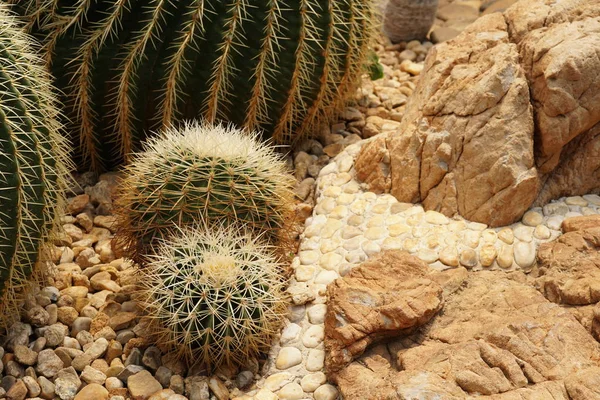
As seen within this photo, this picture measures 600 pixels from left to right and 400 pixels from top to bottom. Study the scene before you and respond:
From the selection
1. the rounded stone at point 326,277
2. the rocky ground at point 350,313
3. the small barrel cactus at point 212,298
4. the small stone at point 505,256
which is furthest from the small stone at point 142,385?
the small stone at point 505,256

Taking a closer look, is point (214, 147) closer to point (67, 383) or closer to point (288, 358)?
point (288, 358)

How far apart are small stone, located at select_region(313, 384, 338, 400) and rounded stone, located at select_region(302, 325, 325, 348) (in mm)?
206

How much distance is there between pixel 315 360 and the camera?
3.05 metres

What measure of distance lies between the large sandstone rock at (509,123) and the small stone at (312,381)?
911 mm

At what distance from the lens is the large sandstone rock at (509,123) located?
10.9 feet

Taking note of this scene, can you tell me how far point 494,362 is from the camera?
2.64 meters

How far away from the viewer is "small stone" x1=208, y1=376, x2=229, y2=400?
2.95 metres

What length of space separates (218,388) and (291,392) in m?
0.26

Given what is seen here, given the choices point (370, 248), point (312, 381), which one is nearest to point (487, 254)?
point (370, 248)

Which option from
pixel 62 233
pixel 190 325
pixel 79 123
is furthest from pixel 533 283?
pixel 79 123

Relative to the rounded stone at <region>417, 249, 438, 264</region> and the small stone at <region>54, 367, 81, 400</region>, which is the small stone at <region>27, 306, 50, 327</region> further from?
the rounded stone at <region>417, 249, 438, 264</region>

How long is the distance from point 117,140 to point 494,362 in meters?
2.09

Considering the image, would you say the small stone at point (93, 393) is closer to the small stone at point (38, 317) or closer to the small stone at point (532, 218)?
the small stone at point (38, 317)

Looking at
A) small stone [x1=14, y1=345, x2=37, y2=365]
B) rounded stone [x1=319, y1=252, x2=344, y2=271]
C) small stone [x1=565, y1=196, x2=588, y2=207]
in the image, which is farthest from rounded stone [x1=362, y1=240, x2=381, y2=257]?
small stone [x1=14, y1=345, x2=37, y2=365]
